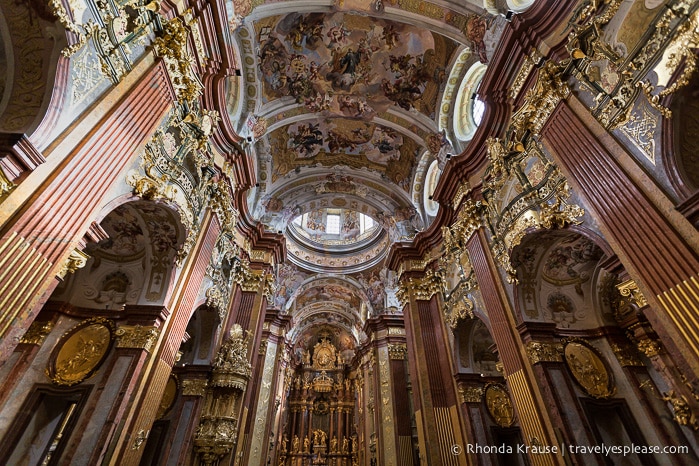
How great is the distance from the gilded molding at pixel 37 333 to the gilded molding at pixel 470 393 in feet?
31.7

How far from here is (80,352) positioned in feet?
21.4

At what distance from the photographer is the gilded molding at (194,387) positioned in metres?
8.55

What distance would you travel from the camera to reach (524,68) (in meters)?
7.34

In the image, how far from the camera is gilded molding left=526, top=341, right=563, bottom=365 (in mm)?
6551

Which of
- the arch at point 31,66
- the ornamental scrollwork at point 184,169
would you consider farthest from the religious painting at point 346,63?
the arch at point 31,66

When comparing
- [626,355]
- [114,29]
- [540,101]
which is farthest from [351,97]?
[626,355]

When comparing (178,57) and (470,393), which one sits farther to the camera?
(470,393)

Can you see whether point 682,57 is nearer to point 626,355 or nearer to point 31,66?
Result: point 626,355

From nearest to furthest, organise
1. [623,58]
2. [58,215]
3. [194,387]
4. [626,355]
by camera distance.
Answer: [58,215]
[623,58]
[626,355]
[194,387]

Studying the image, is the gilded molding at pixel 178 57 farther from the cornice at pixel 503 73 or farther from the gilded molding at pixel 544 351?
the gilded molding at pixel 544 351

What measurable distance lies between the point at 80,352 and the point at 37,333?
83 centimetres

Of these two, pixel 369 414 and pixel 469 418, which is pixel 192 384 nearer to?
pixel 469 418

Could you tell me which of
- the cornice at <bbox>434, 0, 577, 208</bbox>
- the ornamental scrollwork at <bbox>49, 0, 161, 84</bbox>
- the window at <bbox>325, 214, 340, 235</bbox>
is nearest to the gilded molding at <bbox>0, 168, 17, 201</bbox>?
the ornamental scrollwork at <bbox>49, 0, 161, 84</bbox>

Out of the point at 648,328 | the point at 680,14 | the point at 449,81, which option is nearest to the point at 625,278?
the point at 648,328
